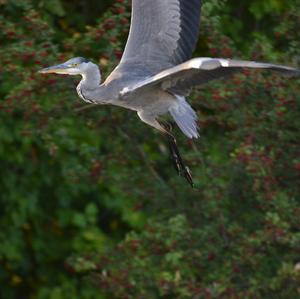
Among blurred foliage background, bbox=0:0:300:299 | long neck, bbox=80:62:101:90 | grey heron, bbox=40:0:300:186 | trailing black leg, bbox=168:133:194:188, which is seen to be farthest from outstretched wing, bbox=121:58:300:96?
blurred foliage background, bbox=0:0:300:299

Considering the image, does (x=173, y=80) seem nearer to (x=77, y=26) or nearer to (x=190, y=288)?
(x=190, y=288)

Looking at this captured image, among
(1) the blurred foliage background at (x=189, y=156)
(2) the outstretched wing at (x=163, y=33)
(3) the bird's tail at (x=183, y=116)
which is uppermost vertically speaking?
(2) the outstretched wing at (x=163, y=33)

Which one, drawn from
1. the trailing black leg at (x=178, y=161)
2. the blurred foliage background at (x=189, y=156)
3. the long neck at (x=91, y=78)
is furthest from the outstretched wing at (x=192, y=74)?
the blurred foliage background at (x=189, y=156)

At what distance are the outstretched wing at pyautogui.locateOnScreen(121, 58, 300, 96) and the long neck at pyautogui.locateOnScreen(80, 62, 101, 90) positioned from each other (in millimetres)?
294

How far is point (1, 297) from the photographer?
903 centimetres

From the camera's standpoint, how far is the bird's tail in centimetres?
588

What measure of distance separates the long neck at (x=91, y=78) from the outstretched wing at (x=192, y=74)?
0.96 ft

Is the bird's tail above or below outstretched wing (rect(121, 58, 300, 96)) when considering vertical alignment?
below

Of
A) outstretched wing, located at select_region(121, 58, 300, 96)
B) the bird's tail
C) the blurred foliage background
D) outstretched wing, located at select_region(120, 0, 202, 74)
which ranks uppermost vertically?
outstretched wing, located at select_region(121, 58, 300, 96)

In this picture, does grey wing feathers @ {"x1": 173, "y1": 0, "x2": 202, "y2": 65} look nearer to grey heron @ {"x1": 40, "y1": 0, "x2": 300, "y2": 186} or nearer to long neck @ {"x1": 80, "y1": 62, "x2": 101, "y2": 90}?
grey heron @ {"x1": 40, "y1": 0, "x2": 300, "y2": 186}

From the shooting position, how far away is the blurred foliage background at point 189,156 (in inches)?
270

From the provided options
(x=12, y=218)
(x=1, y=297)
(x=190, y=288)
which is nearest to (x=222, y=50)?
(x=190, y=288)

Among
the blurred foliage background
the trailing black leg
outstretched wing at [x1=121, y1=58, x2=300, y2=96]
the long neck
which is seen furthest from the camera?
the blurred foliage background

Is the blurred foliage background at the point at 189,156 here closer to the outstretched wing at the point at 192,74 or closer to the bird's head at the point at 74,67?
the bird's head at the point at 74,67
